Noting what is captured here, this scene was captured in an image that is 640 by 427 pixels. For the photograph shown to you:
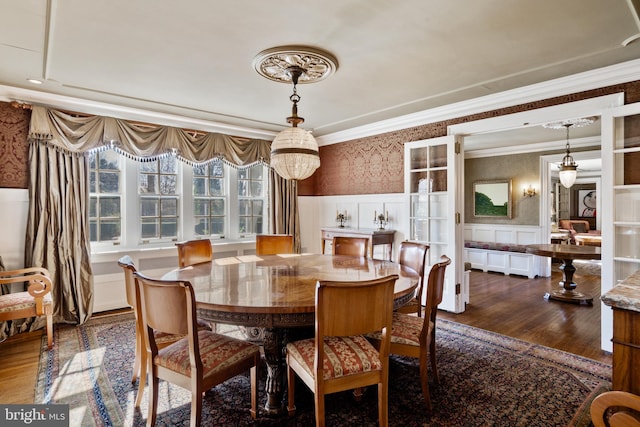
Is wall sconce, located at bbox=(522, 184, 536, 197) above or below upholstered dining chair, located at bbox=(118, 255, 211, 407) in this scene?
above

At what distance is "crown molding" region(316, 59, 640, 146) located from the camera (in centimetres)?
293

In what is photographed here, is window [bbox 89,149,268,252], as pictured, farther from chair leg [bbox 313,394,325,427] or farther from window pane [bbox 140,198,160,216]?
chair leg [bbox 313,394,325,427]

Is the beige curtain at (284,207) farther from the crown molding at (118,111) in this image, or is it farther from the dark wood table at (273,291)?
the dark wood table at (273,291)

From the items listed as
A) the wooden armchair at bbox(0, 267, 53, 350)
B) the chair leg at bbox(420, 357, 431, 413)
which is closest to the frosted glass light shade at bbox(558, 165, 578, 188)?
the chair leg at bbox(420, 357, 431, 413)

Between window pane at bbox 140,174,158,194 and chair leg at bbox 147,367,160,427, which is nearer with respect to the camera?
chair leg at bbox 147,367,160,427

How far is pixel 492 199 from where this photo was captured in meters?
7.06

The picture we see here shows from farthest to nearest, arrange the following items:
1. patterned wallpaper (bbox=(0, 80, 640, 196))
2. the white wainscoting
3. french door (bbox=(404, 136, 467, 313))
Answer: the white wainscoting
french door (bbox=(404, 136, 467, 313))
patterned wallpaper (bbox=(0, 80, 640, 196))

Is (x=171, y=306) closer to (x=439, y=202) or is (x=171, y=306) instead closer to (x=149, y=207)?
(x=149, y=207)

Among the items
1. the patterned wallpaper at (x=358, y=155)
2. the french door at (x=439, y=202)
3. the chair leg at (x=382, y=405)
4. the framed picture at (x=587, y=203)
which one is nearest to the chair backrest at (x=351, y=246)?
the french door at (x=439, y=202)

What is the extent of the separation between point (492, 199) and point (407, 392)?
5.78m

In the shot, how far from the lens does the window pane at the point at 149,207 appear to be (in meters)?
4.48

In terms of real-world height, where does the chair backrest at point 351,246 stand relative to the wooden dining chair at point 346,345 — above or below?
above

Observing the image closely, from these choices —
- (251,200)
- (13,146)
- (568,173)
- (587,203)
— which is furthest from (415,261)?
(587,203)

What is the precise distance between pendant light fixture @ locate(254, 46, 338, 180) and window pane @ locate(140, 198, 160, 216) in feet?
8.51
